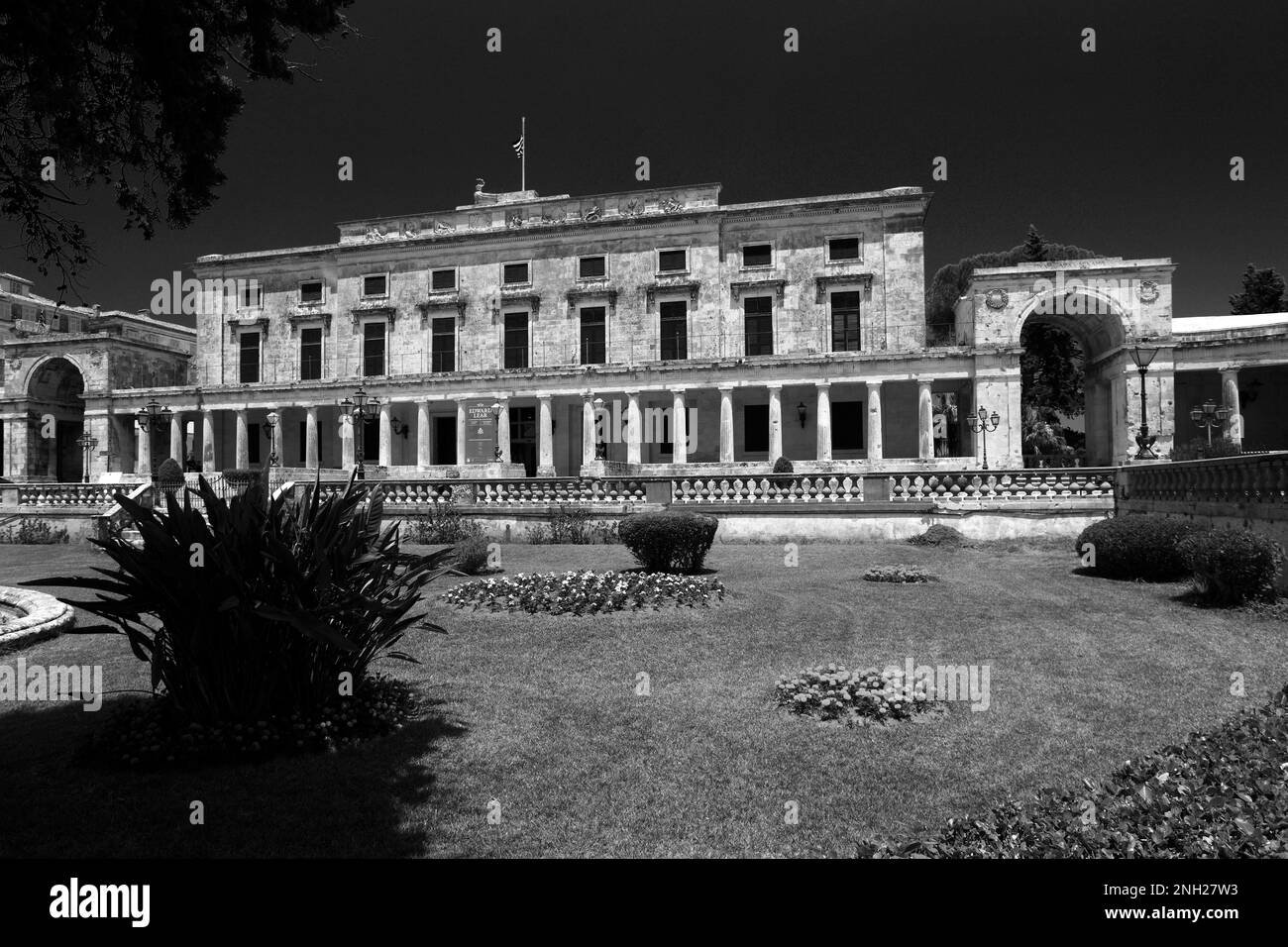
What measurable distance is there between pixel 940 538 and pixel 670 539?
8.66 meters

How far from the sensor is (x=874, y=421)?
3531cm

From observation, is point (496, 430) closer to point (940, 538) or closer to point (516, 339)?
point (516, 339)

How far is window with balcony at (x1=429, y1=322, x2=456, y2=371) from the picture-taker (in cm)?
4284

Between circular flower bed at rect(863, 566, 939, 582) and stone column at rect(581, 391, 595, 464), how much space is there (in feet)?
74.3

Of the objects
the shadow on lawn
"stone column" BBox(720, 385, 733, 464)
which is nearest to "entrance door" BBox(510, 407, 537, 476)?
"stone column" BBox(720, 385, 733, 464)

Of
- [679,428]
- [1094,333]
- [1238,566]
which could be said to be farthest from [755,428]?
[1238,566]

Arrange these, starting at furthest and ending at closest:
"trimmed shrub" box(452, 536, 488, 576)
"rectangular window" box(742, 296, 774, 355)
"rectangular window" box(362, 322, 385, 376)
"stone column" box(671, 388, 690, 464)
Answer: "rectangular window" box(362, 322, 385, 376) < "rectangular window" box(742, 296, 774, 355) < "stone column" box(671, 388, 690, 464) < "trimmed shrub" box(452, 536, 488, 576)

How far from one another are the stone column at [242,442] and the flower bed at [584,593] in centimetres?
3659

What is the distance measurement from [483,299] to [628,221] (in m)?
9.23

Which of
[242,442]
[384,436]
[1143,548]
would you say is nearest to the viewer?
[1143,548]

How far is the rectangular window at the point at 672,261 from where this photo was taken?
39.8 meters

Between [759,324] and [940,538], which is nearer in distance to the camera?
[940,538]

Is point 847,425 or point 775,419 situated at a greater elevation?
point 775,419

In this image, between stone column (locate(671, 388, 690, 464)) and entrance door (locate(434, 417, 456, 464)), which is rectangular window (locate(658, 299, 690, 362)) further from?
entrance door (locate(434, 417, 456, 464))
